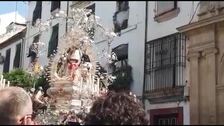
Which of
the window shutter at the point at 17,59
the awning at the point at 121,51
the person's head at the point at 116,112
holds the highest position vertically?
the awning at the point at 121,51

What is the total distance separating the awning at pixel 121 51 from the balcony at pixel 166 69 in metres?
0.33

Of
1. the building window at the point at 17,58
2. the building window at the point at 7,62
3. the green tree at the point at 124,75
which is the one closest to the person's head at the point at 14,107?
the building window at the point at 7,62

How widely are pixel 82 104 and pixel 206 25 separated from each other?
3.61 meters

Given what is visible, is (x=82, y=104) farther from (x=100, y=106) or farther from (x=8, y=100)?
(x=100, y=106)

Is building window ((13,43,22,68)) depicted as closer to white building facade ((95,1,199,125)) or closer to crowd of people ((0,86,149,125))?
white building facade ((95,1,199,125))

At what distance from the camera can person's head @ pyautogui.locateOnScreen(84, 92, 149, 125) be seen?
1.26 meters

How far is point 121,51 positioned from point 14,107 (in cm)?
631

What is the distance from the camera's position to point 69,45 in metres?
4.27

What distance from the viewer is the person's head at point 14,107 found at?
58.2 inches

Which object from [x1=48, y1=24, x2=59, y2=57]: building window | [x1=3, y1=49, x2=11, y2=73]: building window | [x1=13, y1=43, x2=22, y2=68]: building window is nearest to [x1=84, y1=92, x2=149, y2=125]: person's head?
[x1=48, y1=24, x2=59, y2=57]: building window

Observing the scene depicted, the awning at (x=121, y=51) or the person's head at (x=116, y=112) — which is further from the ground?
the awning at (x=121, y=51)

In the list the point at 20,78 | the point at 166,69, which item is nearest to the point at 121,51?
the point at 166,69

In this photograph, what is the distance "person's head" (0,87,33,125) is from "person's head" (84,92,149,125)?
26 cm

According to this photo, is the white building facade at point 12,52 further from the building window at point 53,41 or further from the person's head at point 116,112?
the person's head at point 116,112
